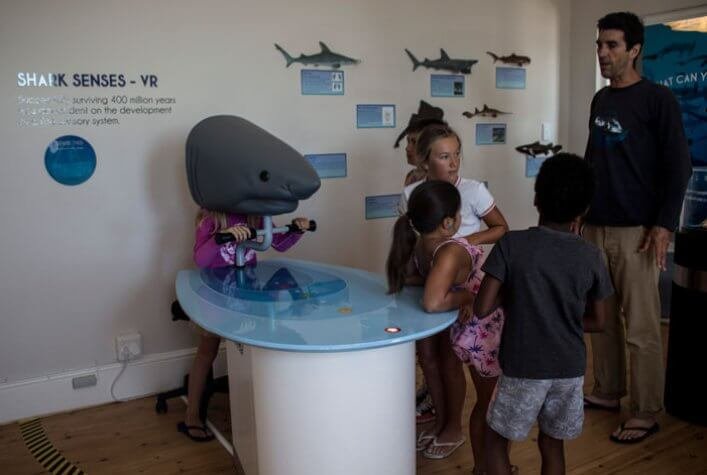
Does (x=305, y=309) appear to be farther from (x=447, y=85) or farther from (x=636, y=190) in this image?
(x=447, y=85)

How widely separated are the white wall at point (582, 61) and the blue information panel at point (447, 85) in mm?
991

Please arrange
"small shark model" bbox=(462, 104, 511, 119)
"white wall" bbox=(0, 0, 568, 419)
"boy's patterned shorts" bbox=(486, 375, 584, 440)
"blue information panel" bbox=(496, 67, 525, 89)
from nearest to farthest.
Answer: "boy's patterned shorts" bbox=(486, 375, 584, 440), "white wall" bbox=(0, 0, 568, 419), "small shark model" bbox=(462, 104, 511, 119), "blue information panel" bbox=(496, 67, 525, 89)

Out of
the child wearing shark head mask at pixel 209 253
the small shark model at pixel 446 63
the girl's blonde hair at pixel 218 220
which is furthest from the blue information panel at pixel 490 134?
the girl's blonde hair at pixel 218 220

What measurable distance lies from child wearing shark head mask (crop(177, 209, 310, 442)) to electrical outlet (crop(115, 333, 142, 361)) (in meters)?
0.48

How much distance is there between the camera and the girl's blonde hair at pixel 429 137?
7.38ft

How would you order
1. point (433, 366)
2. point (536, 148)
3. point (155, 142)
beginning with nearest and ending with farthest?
point (433, 366) < point (155, 142) < point (536, 148)

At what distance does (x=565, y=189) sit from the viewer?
160 cm

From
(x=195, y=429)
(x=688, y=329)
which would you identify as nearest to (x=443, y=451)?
(x=195, y=429)

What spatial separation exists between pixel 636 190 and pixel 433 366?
42.8 inches

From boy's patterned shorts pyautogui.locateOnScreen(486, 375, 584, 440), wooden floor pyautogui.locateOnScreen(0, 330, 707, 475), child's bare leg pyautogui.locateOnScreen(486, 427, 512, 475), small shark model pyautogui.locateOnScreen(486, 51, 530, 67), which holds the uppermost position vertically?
small shark model pyautogui.locateOnScreen(486, 51, 530, 67)

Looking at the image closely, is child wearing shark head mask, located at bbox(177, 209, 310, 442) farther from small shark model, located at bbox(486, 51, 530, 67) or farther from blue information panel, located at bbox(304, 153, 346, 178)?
small shark model, located at bbox(486, 51, 530, 67)

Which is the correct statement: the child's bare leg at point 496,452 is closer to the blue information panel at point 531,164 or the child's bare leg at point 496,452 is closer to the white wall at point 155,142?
the white wall at point 155,142

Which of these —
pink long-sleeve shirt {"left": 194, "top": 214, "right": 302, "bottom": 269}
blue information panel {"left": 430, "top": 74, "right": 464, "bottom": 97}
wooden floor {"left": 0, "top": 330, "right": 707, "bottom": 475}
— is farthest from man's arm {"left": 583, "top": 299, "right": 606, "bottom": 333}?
blue information panel {"left": 430, "top": 74, "right": 464, "bottom": 97}

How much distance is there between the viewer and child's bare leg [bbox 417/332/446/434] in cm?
221
